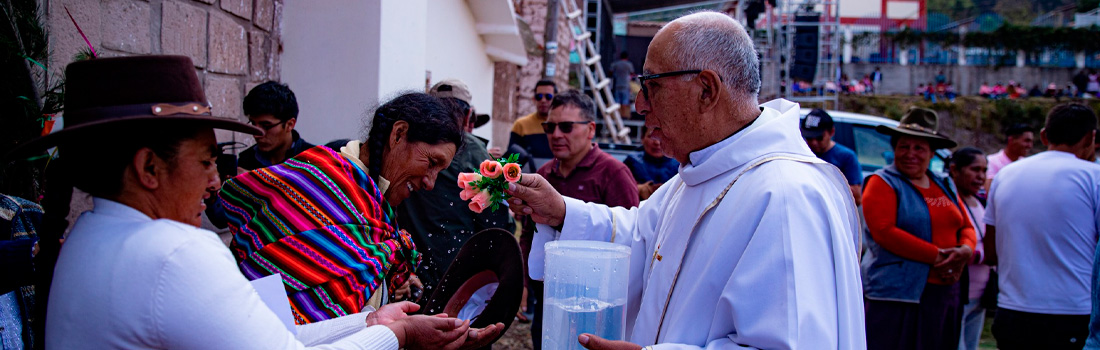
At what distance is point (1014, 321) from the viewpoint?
4.46 meters

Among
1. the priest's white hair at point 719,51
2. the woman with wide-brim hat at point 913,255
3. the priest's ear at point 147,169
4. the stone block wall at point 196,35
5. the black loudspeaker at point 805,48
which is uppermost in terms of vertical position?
the black loudspeaker at point 805,48

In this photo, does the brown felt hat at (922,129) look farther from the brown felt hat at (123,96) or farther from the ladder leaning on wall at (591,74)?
the ladder leaning on wall at (591,74)

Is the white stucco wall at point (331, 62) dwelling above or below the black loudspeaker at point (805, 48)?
below

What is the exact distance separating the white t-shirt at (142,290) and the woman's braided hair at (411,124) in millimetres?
1169

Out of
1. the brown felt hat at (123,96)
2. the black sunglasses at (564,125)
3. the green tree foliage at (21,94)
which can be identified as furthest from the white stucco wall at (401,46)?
the brown felt hat at (123,96)

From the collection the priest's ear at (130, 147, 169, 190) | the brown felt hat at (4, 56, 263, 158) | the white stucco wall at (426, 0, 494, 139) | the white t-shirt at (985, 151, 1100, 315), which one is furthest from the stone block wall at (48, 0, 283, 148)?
the white t-shirt at (985, 151, 1100, 315)

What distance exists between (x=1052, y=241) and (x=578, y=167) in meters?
2.94

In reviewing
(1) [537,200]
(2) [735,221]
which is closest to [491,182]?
(1) [537,200]

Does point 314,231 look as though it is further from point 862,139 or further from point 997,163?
point 862,139

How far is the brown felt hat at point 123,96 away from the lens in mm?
1421

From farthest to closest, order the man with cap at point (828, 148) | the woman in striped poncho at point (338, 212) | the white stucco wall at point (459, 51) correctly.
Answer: the white stucco wall at point (459, 51) < the man with cap at point (828, 148) < the woman in striped poncho at point (338, 212)

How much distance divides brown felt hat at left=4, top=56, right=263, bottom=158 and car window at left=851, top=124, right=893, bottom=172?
27.2 ft

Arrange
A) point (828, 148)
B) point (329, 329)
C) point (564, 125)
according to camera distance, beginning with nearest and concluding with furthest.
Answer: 1. point (329, 329)
2. point (564, 125)
3. point (828, 148)

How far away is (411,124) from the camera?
8.54 feet
